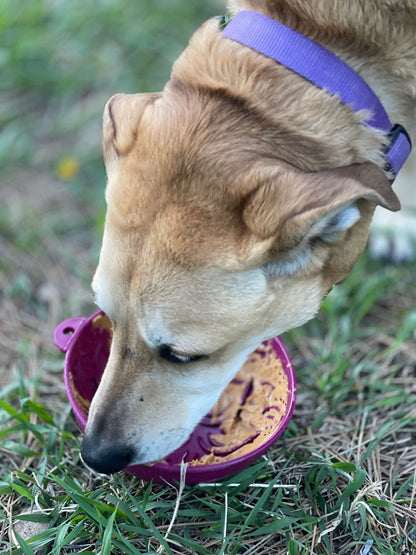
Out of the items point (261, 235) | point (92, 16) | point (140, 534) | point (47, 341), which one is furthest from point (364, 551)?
point (92, 16)

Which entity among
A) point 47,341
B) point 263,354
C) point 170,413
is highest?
point 170,413

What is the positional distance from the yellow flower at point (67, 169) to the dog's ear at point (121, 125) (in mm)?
2118

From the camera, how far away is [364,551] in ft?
8.00

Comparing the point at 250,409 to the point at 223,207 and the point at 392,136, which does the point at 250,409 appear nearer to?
the point at 223,207

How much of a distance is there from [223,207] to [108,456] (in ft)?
3.51

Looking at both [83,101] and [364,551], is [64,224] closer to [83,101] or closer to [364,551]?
[83,101]

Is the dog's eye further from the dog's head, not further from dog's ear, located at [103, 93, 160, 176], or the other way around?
Answer: dog's ear, located at [103, 93, 160, 176]

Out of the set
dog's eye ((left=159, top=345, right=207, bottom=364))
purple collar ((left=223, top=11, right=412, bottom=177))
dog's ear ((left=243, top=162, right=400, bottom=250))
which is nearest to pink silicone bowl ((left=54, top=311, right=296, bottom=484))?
dog's eye ((left=159, top=345, right=207, bottom=364))

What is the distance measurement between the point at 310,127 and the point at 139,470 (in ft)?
4.98

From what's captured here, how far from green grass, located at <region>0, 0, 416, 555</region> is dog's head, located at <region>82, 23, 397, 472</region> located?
34cm

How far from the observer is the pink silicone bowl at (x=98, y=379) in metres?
2.41

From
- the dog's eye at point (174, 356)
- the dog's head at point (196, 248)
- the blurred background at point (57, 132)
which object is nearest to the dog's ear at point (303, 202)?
the dog's head at point (196, 248)

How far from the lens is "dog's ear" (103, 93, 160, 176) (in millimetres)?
2369

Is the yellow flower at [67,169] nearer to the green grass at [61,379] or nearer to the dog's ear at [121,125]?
the green grass at [61,379]
